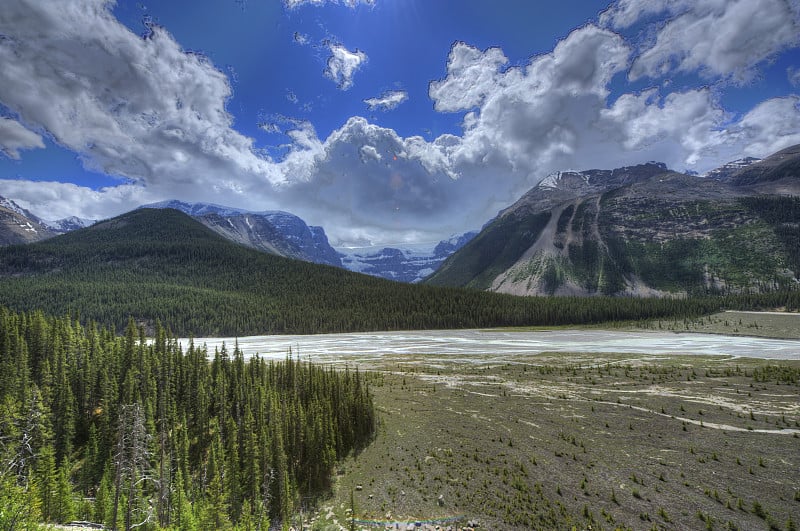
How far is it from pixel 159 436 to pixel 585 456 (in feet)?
117

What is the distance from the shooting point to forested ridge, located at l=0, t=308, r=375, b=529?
21.5 meters

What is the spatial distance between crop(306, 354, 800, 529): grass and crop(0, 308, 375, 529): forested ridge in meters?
4.35

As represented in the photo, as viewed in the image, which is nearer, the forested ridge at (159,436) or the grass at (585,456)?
the forested ridge at (159,436)

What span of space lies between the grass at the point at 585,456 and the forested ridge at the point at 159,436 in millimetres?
4351

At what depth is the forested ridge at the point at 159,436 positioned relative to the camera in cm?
2152

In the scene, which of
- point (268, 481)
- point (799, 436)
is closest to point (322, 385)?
point (268, 481)

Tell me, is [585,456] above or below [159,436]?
below

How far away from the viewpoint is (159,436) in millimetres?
31562

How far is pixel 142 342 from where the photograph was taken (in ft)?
169

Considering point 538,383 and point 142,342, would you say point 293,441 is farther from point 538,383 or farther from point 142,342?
point 538,383

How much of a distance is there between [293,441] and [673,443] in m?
32.4

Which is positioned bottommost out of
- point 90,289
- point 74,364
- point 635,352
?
point 635,352

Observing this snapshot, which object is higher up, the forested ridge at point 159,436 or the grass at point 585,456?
the forested ridge at point 159,436

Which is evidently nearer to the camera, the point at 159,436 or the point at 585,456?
the point at 585,456
